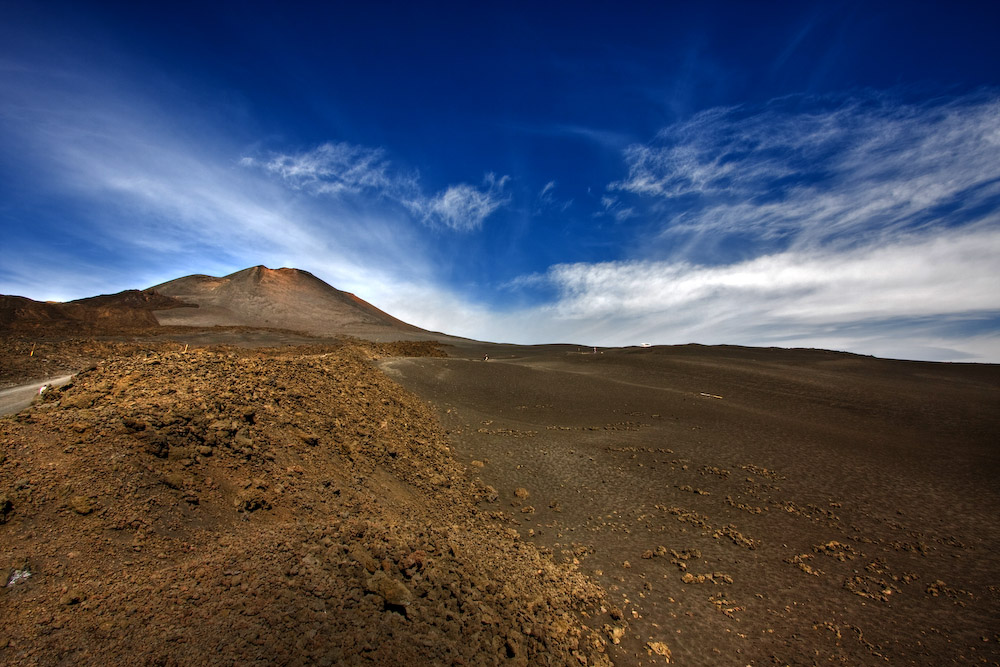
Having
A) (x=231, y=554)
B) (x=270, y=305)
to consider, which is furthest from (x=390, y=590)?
(x=270, y=305)

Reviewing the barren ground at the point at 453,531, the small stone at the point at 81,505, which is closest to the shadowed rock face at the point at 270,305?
the barren ground at the point at 453,531

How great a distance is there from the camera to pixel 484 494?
6824 millimetres

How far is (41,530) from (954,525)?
10.6m

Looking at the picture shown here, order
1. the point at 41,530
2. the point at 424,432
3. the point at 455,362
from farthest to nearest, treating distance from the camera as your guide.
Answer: the point at 455,362 < the point at 424,432 < the point at 41,530

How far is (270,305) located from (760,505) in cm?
5274

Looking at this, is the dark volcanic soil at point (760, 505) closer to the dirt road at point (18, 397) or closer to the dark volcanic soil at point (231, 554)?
the dark volcanic soil at point (231, 554)

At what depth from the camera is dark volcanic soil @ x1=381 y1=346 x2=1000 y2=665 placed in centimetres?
404

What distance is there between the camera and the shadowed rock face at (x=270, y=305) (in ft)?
135

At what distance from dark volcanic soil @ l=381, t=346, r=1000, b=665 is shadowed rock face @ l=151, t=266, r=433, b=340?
1255 inches

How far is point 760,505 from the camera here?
21.5ft

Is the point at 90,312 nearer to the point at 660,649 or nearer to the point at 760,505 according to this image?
the point at 660,649

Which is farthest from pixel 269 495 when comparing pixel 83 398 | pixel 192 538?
pixel 83 398

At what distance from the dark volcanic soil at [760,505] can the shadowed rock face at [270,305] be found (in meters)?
31.9

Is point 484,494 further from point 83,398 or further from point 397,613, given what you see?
point 83,398
